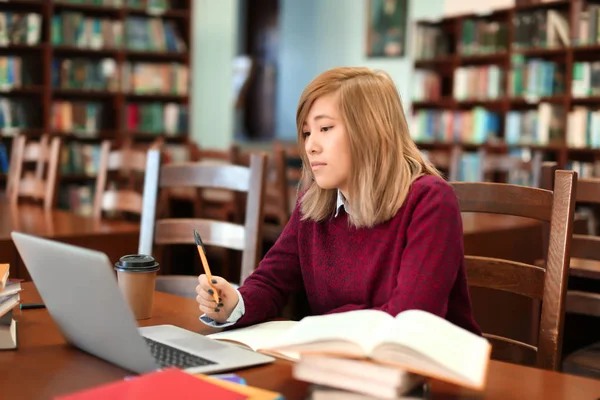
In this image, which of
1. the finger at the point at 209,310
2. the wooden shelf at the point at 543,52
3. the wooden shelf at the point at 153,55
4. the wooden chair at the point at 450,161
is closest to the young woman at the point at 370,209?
the finger at the point at 209,310

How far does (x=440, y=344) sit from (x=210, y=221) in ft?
3.59

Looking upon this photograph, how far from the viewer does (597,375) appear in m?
1.74

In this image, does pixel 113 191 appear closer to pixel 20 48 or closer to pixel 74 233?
pixel 74 233

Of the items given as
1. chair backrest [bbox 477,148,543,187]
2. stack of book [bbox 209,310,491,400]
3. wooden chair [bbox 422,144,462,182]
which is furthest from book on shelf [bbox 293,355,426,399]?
chair backrest [bbox 477,148,543,187]

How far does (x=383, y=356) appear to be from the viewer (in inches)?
31.3

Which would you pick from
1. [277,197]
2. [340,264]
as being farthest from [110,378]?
[277,197]

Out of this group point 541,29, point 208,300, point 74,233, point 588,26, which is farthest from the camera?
point 541,29

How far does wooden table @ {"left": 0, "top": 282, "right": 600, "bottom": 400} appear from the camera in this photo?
2.91 feet

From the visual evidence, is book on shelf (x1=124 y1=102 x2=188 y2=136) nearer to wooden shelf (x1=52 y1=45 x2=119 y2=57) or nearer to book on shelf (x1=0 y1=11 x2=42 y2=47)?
wooden shelf (x1=52 y1=45 x2=119 y2=57)

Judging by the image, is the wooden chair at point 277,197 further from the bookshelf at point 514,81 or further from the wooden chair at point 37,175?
the bookshelf at point 514,81

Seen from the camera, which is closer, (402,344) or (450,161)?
(402,344)

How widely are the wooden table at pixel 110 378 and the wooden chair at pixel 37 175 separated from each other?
2.29m

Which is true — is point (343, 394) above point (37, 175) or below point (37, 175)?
above

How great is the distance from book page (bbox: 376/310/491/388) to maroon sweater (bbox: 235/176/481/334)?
0.22 metres
